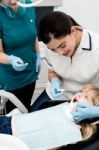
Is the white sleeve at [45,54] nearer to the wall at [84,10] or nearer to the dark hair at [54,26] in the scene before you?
the dark hair at [54,26]

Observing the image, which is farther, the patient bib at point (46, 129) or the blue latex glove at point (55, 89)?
the blue latex glove at point (55, 89)

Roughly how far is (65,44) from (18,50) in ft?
1.60

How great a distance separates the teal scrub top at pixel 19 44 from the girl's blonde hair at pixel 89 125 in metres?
0.48

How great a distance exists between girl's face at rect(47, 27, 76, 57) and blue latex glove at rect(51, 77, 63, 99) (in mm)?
223

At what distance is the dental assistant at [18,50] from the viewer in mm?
1807

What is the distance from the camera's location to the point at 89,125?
4.79ft

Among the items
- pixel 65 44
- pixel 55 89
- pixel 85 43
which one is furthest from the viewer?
pixel 55 89

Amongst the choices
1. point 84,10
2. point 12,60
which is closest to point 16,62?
point 12,60

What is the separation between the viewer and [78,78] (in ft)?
5.50

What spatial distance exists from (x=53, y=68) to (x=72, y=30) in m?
0.33

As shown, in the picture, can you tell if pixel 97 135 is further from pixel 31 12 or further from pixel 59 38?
pixel 31 12

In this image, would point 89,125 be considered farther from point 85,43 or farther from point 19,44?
point 19,44

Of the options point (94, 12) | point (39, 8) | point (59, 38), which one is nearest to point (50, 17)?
point (59, 38)

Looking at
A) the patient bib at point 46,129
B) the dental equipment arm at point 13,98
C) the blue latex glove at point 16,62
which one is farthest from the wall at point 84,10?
the patient bib at point 46,129
